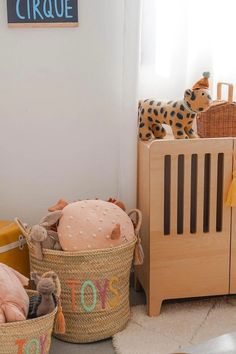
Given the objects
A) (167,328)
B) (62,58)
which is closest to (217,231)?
(167,328)

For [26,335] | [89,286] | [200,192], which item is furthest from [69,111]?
[26,335]

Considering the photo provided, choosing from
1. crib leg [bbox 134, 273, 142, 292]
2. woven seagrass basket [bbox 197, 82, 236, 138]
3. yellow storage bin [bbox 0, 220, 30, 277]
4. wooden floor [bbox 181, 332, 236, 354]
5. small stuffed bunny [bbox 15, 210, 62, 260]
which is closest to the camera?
wooden floor [bbox 181, 332, 236, 354]

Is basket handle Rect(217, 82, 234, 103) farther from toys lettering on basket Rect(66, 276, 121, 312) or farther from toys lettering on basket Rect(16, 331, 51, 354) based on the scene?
toys lettering on basket Rect(16, 331, 51, 354)

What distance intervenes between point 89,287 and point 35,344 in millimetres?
323

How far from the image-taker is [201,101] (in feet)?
6.27

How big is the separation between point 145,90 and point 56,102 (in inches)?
14.5

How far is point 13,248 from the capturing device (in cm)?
192

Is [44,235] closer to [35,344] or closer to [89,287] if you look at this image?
[89,287]

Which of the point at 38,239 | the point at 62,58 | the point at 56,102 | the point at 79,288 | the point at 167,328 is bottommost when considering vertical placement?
the point at 167,328

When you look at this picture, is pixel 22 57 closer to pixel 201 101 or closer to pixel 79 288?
pixel 201 101

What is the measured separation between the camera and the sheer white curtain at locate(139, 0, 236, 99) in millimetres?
2117

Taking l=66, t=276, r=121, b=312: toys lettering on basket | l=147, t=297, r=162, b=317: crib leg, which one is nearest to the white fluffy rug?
l=147, t=297, r=162, b=317: crib leg

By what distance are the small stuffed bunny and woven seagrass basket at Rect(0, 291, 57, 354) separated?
0.98ft

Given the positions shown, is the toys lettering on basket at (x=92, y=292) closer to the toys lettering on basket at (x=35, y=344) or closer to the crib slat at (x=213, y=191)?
the toys lettering on basket at (x=35, y=344)
